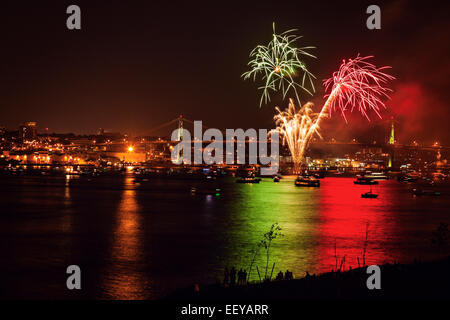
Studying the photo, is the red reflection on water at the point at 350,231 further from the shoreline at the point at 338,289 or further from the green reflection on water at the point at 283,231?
the shoreline at the point at 338,289

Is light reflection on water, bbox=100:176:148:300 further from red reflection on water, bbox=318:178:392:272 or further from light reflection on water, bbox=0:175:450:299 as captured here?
red reflection on water, bbox=318:178:392:272

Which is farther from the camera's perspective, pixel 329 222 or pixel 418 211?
pixel 418 211

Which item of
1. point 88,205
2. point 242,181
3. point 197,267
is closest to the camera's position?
point 197,267

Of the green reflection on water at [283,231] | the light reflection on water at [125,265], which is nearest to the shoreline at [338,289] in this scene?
the light reflection on water at [125,265]

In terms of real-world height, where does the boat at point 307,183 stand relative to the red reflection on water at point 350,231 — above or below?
above

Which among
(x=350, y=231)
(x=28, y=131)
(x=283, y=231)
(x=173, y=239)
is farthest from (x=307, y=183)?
(x=28, y=131)
